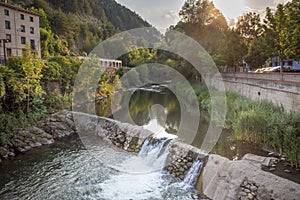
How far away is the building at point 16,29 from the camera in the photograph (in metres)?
25.2

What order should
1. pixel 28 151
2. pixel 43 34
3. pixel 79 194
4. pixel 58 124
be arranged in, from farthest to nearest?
pixel 43 34 < pixel 58 124 < pixel 28 151 < pixel 79 194

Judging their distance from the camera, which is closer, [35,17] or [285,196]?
[285,196]

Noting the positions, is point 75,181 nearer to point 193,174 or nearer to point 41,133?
point 193,174

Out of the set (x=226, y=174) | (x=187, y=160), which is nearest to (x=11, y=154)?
(x=187, y=160)

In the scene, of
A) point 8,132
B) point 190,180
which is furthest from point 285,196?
point 8,132

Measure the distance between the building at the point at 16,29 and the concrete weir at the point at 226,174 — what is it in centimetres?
2108

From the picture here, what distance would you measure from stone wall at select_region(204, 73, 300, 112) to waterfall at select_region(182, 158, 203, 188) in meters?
6.64

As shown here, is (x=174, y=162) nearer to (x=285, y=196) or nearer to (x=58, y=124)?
(x=285, y=196)

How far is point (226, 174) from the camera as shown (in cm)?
836

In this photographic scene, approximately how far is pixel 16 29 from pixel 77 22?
1779 inches

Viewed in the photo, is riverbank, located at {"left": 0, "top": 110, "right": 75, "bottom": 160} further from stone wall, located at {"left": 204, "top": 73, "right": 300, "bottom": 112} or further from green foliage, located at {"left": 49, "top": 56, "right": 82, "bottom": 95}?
stone wall, located at {"left": 204, "top": 73, "right": 300, "bottom": 112}

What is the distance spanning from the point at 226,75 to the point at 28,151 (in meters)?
22.6

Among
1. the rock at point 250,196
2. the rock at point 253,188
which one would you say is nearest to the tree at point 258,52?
the rock at point 253,188

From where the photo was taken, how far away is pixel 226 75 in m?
27.4
